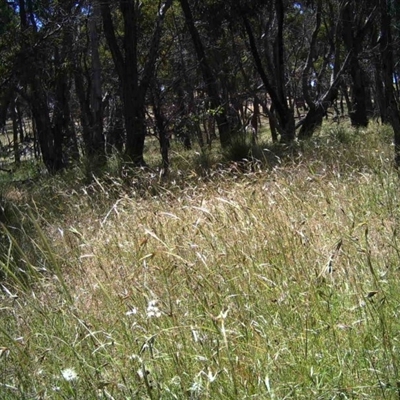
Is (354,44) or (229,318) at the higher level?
(354,44)

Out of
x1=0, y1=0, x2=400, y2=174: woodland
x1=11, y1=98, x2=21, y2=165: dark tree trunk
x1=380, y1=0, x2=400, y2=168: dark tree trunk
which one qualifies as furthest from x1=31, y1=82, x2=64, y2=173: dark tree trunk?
x1=380, y1=0, x2=400, y2=168: dark tree trunk

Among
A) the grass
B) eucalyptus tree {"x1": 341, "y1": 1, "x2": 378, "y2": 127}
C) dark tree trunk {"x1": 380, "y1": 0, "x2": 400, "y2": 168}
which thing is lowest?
the grass

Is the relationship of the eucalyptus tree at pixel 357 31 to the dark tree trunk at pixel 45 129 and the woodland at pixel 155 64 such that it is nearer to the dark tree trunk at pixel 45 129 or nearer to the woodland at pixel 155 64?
the woodland at pixel 155 64

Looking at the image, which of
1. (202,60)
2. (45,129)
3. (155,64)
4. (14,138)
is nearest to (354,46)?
(202,60)

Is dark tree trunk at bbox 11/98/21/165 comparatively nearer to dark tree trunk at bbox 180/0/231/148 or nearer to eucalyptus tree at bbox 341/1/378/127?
dark tree trunk at bbox 180/0/231/148

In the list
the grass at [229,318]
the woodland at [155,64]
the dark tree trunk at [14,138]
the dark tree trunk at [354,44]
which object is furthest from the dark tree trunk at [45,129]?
the grass at [229,318]

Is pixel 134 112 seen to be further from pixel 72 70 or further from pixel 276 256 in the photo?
pixel 276 256

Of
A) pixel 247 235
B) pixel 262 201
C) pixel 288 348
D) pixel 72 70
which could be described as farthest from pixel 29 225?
pixel 72 70

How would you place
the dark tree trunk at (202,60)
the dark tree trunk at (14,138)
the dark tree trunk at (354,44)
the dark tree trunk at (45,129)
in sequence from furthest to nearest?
the dark tree trunk at (14,138), the dark tree trunk at (45,129), the dark tree trunk at (354,44), the dark tree trunk at (202,60)

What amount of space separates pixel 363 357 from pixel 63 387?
111 cm

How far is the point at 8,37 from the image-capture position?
29.9ft

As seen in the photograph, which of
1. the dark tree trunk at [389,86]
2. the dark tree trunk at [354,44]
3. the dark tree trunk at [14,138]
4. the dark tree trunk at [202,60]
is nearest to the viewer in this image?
the dark tree trunk at [389,86]

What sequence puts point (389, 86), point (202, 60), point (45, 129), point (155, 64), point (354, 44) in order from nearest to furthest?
point (389, 86)
point (202, 60)
point (354, 44)
point (155, 64)
point (45, 129)

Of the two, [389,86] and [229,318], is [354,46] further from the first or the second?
[229,318]
